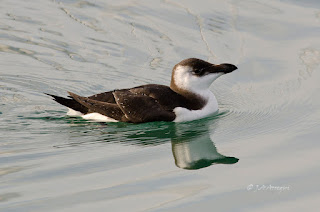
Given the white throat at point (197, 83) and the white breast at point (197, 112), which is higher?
the white throat at point (197, 83)

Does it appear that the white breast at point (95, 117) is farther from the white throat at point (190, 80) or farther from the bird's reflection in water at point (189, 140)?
the white throat at point (190, 80)

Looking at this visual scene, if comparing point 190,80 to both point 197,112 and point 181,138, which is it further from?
point 181,138

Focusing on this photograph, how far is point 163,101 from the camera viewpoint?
Result: 9.16 m

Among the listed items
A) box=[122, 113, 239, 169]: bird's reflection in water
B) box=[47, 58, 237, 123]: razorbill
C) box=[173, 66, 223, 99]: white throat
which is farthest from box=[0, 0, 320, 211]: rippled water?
box=[173, 66, 223, 99]: white throat

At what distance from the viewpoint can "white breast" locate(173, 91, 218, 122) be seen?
9195 mm

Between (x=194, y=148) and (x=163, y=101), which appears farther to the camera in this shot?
(x=163, y=101)

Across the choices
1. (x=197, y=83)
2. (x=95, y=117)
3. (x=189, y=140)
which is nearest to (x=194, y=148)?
(x=189, y=140)

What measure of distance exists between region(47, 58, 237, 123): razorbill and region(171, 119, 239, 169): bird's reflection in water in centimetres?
23

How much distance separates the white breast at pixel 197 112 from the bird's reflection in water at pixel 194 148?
0.28ft

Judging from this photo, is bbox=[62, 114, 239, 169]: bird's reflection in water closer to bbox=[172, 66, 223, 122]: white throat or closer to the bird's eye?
bbox=[172, 66, 223, 122]: white throat

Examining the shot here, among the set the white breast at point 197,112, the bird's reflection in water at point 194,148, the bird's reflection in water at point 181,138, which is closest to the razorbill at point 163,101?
the white breast at point 197,112

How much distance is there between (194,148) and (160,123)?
0.93 m

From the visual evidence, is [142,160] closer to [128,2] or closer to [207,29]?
[207,29]

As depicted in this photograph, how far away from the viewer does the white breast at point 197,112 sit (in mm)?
9195
